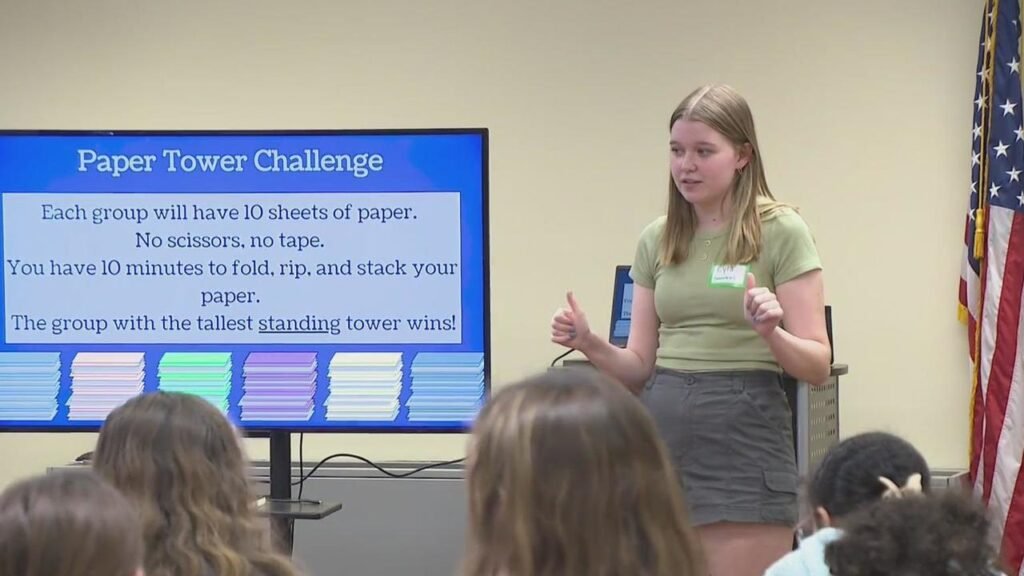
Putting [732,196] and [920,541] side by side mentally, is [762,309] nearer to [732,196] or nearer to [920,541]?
[732,196]

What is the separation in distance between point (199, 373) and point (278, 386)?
206 mm

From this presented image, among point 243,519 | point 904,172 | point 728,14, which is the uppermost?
point 728,14

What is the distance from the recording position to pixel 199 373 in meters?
3.12

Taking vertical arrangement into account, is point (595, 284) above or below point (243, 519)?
above

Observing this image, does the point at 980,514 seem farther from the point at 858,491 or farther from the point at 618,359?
the point at 618,359

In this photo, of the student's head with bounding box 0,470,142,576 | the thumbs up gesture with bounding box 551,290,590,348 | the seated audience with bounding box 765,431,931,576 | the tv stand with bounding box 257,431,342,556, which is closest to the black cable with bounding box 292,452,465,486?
the tv stand with bounding box 257,431,342,556

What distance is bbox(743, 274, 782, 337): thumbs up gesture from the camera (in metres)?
2.04

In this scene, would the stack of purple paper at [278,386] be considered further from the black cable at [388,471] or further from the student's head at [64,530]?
the student's head at [64,530]

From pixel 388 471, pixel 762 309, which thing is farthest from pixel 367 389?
pixel 762 309

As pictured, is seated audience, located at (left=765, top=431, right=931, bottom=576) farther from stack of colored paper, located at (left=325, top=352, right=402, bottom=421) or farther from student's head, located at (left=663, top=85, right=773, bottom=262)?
stack of colored paper, located at (left=325, top=352, right=402, bottom=421)

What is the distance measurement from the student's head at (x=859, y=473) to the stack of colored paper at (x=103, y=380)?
1833mm

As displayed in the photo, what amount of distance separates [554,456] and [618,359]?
3.69 ft

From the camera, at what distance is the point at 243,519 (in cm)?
194

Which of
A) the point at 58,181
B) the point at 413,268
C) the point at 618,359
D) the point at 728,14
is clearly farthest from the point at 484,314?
the point at 728,14
